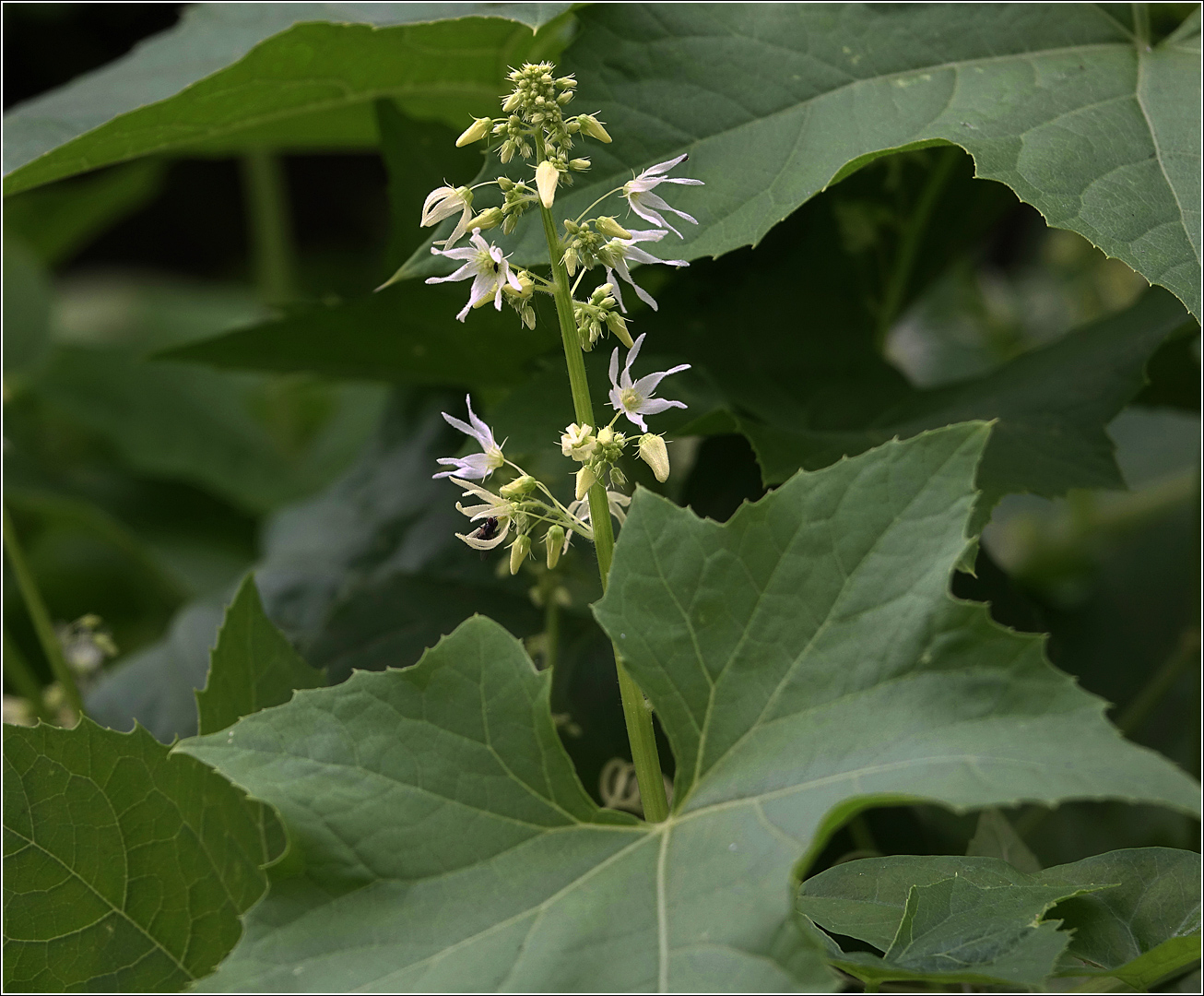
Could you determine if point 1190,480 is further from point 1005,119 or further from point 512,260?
point 512,260

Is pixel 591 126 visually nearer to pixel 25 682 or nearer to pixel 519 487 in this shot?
pixel 519 487

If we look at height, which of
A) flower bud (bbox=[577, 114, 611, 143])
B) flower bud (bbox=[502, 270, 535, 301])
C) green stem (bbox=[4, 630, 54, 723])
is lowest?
green stem (bbox=[4, 630, 54, 723])

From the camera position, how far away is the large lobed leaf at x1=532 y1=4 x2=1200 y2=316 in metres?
0.71

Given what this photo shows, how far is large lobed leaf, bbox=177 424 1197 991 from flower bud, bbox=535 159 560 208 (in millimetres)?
162

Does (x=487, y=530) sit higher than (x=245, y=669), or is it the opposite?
(x=487, y=530)

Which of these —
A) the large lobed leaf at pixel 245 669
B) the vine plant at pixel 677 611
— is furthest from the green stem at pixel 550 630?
the large lobed leaf at pixel 245 669

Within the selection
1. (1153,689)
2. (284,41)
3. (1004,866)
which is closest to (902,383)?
(1153,689)

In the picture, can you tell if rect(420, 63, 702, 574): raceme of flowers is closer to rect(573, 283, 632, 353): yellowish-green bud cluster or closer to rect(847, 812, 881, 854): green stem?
rect(573, 283, 632, 353): yellowish-green bud cluster

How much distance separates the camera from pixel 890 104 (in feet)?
2.54

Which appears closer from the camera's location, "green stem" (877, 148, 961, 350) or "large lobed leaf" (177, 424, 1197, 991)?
"large lobed leaf" (177, 424, 1197, 991)

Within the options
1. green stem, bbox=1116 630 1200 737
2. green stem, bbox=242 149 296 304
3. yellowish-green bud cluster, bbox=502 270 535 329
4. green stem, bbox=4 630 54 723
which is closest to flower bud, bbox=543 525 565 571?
yellowish-green bud cluster, bbox=502 270 535 329

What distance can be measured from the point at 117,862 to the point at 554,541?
352 mm

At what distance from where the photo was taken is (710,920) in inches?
19.4

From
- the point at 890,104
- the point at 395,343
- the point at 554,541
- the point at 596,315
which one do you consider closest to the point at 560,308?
the point at 596,315
